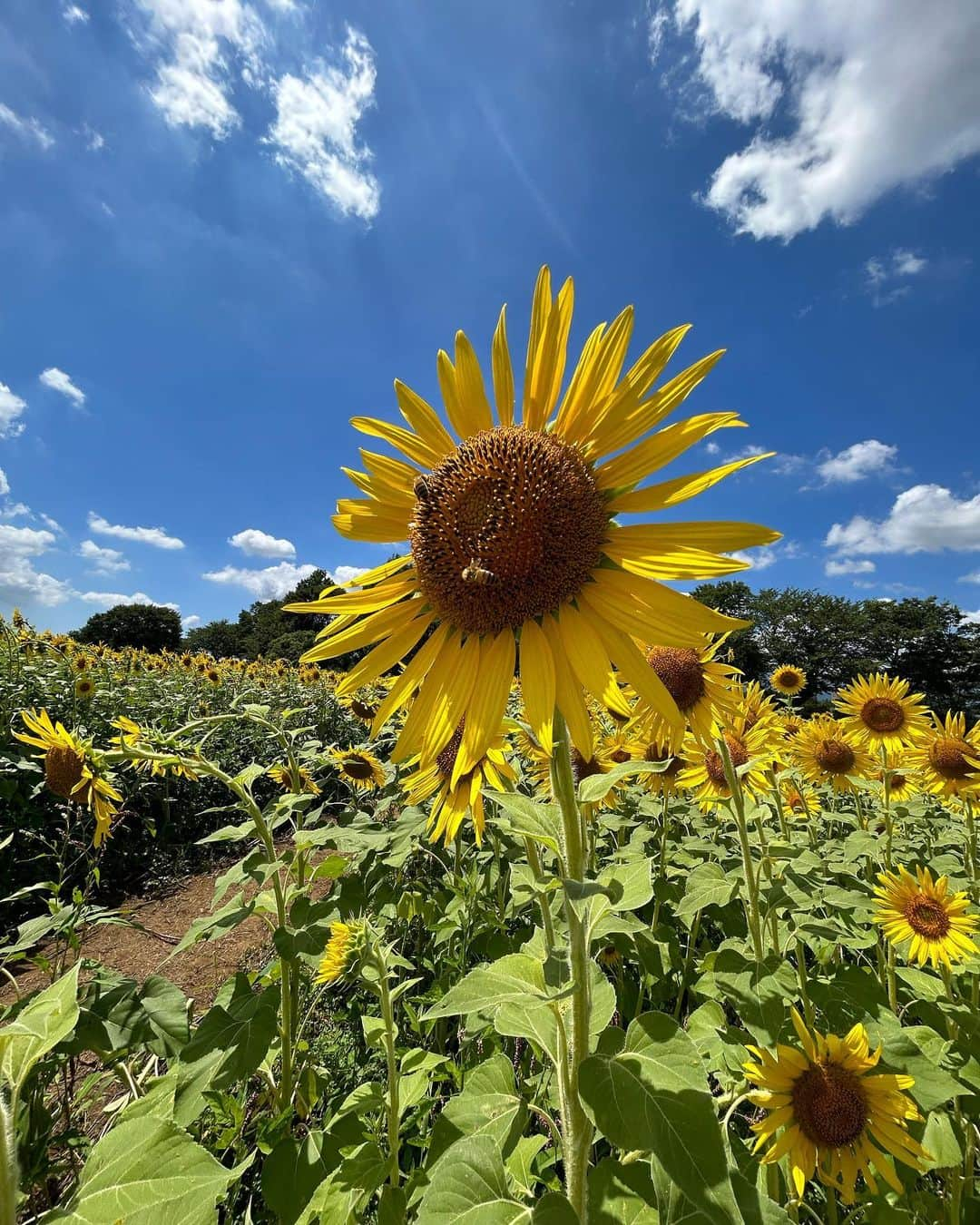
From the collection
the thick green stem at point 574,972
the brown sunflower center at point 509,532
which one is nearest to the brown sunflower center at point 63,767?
the brown sunflower center at point 509,532

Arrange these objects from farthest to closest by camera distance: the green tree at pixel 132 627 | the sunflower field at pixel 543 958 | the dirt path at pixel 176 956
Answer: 1. the green tree at pixel 132 627
2. the dirt path at pixel 176 956
3. the sunflower field at pixel 543 958

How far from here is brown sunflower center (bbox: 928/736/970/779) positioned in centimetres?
355

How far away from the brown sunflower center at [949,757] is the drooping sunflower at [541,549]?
3380 mm

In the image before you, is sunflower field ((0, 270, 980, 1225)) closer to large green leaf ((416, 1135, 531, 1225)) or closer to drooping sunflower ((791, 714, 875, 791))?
large green leaf ((416, 1135, 531, 1225))

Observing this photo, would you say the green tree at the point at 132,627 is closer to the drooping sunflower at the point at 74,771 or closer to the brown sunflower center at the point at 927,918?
the drooping sunflower at the point at 74,771

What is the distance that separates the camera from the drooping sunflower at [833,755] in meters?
4.20

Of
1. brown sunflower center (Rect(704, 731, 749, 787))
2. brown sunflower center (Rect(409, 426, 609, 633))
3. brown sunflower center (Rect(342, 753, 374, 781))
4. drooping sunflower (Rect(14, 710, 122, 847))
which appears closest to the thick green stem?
brown sunflower center (Rect(409, 426, 609, 633))

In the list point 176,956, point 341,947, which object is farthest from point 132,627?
point 341,947

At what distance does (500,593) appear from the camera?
1471mm

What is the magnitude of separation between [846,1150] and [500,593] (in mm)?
2096

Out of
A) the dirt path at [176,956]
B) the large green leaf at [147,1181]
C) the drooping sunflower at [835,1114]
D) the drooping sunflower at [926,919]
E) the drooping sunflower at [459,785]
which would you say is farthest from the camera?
the dirt path at [176,956]

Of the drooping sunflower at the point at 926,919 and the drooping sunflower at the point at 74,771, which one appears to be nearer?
the drooping sunflower at the point at 926,919

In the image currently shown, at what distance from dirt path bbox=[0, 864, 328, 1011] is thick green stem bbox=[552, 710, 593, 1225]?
3466mm

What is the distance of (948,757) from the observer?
3596 millimetres
